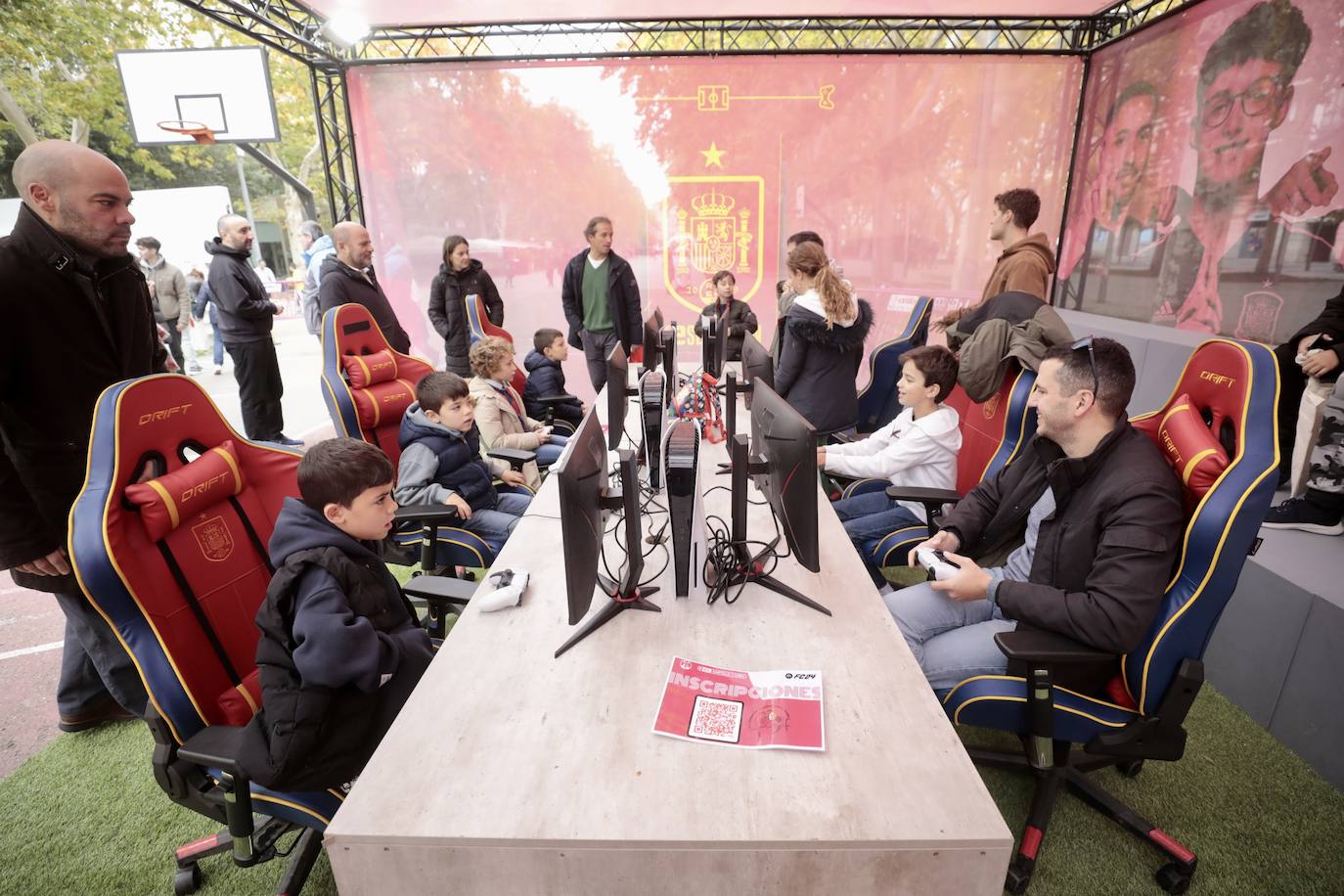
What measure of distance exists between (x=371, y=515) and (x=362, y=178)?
5731 millimetres

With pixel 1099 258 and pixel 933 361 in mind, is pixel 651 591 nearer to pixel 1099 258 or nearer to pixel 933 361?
pixel 933 361

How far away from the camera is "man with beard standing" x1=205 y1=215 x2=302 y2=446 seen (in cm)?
393

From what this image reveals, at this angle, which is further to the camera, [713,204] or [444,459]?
[713,204]

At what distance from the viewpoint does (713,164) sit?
593 centimetres

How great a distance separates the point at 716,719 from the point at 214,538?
1.24 metres

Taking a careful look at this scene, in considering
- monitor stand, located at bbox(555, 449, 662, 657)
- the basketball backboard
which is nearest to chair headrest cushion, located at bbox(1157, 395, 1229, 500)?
monitor stand, located at bbox(555, 449, 662, 657)

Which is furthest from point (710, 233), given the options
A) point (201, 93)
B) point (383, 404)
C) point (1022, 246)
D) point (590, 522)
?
point (590, 522)

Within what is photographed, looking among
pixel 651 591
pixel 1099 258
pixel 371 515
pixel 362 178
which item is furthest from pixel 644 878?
pixel 362 178

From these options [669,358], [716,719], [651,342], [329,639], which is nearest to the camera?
[716,719]

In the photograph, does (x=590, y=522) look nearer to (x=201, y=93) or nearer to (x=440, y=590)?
(x=440, y=590)

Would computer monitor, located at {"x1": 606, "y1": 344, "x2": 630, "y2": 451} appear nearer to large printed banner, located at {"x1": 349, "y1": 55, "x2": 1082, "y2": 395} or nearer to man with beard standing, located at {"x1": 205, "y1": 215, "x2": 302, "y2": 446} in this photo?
man with beard standing, located at {"x1": 205, "y1": 215, "x2": 302, "y2": 446}

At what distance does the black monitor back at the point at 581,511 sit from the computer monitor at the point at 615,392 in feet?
2.24

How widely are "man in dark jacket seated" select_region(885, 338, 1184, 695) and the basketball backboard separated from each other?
691cm

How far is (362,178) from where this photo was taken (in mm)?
6066
